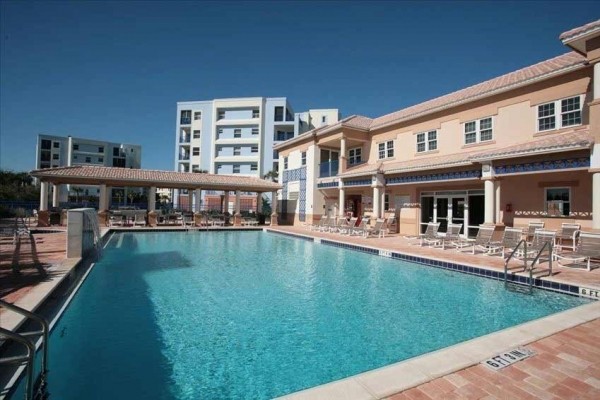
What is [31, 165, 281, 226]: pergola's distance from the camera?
65.1ft

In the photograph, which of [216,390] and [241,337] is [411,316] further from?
[216,390]

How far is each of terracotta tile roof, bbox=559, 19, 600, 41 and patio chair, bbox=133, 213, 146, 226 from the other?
24.1 meters

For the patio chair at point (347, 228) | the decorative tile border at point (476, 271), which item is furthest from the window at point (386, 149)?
the decorative tile border at point (476, 271)

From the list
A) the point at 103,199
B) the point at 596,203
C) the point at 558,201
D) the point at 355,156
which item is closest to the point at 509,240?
the point at 596,203

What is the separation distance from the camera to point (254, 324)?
543cm

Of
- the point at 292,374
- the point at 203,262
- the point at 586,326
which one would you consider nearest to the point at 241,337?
the point at 292,374

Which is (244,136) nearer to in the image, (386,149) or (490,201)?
(386,149)

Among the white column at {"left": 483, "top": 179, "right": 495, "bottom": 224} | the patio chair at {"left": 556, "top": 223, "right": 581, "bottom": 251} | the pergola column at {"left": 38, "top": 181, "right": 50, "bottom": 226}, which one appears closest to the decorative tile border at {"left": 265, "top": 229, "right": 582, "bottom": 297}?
the white column at {"left": 483, "top": 179, "right": 495, "bottom": 224}

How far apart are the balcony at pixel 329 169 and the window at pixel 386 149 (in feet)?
11.7

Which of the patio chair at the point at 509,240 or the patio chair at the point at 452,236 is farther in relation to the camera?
the patio chair at the point at 452,236

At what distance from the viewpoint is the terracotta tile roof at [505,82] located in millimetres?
12312

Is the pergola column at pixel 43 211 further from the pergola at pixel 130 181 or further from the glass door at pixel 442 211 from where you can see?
the glass door at pixel 442 211

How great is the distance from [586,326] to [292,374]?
422 cm

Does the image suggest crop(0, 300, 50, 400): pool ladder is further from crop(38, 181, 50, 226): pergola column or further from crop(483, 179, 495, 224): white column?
crop(38, 181, 50, 226): pergola column
